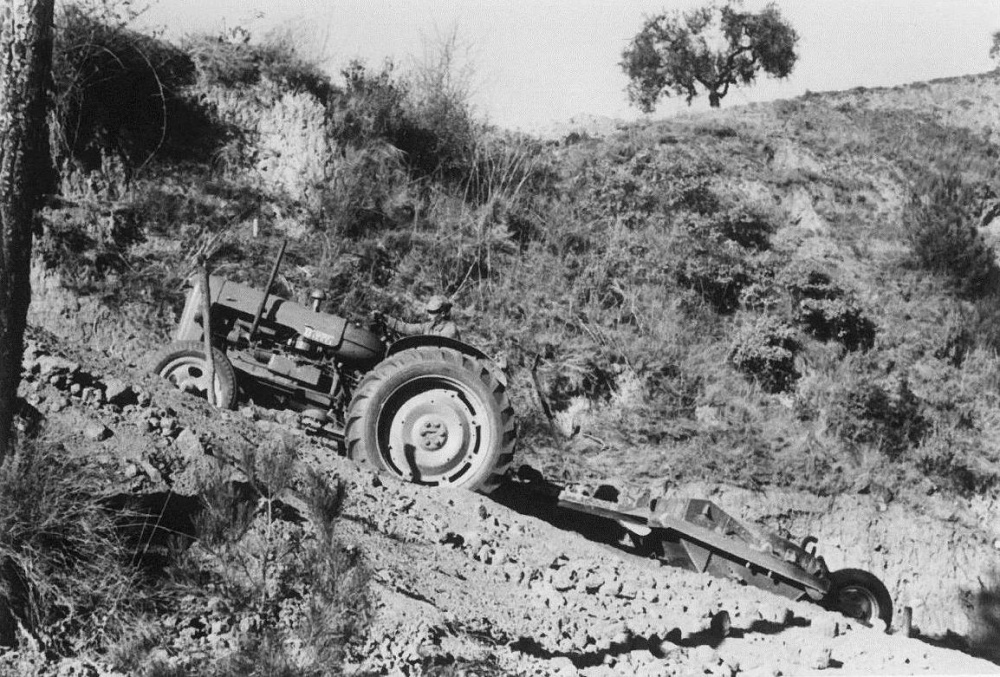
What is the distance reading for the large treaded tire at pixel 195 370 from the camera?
8008 millimetres

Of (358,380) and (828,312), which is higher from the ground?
(828,312)

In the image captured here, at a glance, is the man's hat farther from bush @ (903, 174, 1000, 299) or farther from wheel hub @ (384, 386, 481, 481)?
bush @ (903, 174, 1000, 299)

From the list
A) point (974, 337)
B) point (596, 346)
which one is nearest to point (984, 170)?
point (974, 337)

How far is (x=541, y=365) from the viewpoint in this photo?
39.3 feet

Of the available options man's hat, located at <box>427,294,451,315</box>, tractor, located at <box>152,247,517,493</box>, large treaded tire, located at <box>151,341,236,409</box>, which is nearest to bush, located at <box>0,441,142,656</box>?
tractor, located at <box>152,247,517,493</box>

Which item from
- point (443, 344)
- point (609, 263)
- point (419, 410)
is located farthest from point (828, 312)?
point (419, 410)

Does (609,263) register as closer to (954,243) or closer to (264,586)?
(954,243)

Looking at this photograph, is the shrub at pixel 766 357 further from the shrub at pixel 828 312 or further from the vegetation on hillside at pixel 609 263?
the shrub at pixel 828 312

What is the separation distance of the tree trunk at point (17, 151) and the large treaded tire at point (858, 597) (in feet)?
21.7

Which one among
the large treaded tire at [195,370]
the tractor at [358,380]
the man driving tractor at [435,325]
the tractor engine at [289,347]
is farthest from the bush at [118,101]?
the man driving tractor at [435,325]

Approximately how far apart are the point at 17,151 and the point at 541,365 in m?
8.20

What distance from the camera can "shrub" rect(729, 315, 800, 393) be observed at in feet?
41.7

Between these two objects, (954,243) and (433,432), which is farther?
(954,243)

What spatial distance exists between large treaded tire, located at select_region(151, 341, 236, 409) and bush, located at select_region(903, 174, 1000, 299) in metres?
11.9
